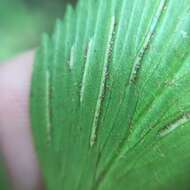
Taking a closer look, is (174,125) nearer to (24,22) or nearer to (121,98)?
(121,98)

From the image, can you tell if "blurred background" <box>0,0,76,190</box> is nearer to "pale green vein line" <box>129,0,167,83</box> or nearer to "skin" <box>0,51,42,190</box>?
"skin" <box>0,51,42,190</box>

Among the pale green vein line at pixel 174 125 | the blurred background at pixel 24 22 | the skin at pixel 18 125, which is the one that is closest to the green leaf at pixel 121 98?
the pale green vein line at pixel 174 125

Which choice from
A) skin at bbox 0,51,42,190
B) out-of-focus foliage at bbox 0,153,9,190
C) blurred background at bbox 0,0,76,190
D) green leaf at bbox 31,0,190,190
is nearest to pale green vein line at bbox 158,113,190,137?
green leaf at bbox 31,0,190,190

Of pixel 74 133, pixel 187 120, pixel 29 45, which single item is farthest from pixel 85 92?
pixel 29 45

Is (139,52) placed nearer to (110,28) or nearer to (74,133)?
(110,28)

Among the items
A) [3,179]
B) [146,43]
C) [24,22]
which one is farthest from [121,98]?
[24,22]
